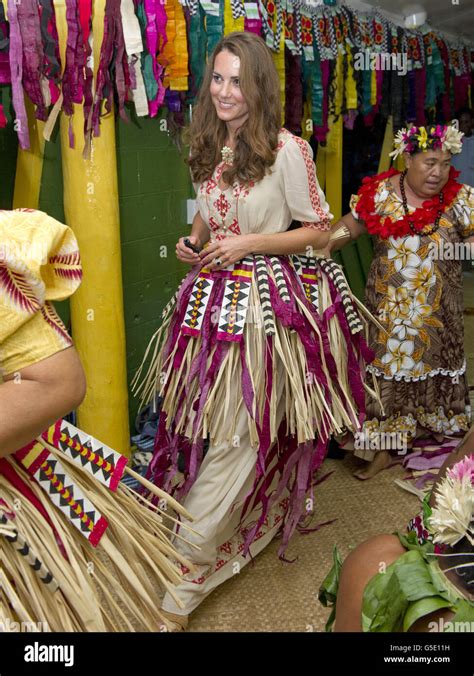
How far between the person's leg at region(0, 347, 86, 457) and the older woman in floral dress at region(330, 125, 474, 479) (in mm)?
2052

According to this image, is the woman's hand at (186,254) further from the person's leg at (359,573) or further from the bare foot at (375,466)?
the bare foot at (375,466)

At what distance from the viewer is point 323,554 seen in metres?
2.81

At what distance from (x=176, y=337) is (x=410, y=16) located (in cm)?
323

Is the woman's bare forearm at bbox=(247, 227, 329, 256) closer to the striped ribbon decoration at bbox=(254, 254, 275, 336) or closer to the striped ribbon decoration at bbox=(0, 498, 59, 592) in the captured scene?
the striped ribbon decoration at bbox=(254, 254, 275, 336)

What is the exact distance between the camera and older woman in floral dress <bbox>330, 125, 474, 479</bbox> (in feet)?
10.9

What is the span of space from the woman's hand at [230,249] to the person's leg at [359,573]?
1.21 meters

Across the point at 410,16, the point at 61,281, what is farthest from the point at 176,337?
the point at 410,16

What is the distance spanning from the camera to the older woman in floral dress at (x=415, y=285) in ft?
10.9

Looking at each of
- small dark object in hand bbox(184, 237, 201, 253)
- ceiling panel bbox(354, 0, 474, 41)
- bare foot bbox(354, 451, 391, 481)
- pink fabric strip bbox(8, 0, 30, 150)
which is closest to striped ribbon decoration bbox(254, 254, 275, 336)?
small dark object in hand bbox(184, 237, 201, 253)

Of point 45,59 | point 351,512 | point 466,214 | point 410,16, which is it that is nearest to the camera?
point 45,59

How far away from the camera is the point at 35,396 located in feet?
3.96

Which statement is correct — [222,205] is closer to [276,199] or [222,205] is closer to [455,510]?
[276,199]

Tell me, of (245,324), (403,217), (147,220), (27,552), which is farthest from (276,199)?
(27,552)

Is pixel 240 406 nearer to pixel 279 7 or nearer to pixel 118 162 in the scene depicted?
pixel 118 162
